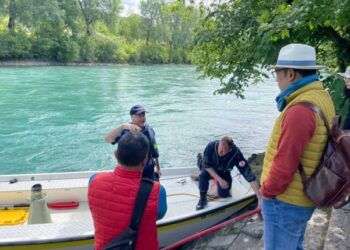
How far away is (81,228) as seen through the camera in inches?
171

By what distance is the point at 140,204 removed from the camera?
197 cm

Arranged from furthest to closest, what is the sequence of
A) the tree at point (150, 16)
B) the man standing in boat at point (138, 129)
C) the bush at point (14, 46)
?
the tree at point (150, 16)
the bush at point (14, 46)
the man standing in boat at point (138, 129)

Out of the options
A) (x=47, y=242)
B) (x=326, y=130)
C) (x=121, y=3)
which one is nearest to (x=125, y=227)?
(x=326, y=130)

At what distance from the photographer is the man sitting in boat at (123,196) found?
1.97 m

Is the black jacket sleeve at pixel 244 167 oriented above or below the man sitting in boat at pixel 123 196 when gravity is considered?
below

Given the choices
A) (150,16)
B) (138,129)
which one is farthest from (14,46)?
(138,129)

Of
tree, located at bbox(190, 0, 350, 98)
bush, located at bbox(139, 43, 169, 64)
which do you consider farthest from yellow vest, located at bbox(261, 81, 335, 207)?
bush, located at bbox(139, 43, 169, 64)

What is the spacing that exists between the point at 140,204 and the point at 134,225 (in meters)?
0.13

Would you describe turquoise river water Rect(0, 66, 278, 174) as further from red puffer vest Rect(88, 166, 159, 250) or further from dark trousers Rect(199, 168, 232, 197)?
red puffer vest Rect(88, 166, 159, 250)

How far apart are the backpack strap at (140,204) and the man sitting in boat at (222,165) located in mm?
2599

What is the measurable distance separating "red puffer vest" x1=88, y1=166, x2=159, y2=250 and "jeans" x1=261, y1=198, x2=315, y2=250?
31.0 inches

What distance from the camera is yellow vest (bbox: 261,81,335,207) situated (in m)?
2.04

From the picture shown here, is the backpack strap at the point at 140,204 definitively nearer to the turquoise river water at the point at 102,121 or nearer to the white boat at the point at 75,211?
the white boat at the point at 75,211

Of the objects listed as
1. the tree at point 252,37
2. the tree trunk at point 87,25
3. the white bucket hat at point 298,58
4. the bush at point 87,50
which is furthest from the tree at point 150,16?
the white bucket hat at point 298,58
